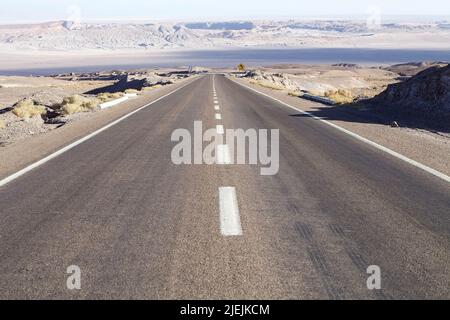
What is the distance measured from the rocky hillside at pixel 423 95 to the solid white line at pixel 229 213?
14749 mm

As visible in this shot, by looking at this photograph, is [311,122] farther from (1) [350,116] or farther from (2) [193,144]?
(2) [193,144]

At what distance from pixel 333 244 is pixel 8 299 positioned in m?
A: 2.98

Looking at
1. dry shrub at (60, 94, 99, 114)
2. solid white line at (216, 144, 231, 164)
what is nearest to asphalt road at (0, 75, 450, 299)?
solid white line at (216, 144, 231, 164)

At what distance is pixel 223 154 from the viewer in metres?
10.7

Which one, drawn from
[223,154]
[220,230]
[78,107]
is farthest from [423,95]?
[220,230]

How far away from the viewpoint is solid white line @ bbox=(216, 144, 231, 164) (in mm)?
9914

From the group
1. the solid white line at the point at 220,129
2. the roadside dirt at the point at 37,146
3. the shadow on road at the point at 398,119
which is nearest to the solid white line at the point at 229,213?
the roadside dirt at the point at 37,146

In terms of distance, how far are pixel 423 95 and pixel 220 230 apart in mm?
19283

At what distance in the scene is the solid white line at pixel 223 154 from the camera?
991cm

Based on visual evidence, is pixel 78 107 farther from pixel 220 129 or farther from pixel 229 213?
pixel 229 213

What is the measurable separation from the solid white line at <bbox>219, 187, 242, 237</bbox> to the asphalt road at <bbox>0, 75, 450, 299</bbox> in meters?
0.09

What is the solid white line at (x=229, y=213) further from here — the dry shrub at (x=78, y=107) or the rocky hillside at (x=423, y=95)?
the dry shrub at (x=78, y=107)

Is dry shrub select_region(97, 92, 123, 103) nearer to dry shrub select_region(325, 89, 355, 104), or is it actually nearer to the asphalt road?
dry shrub select_region(325, 89, 355, 104)
